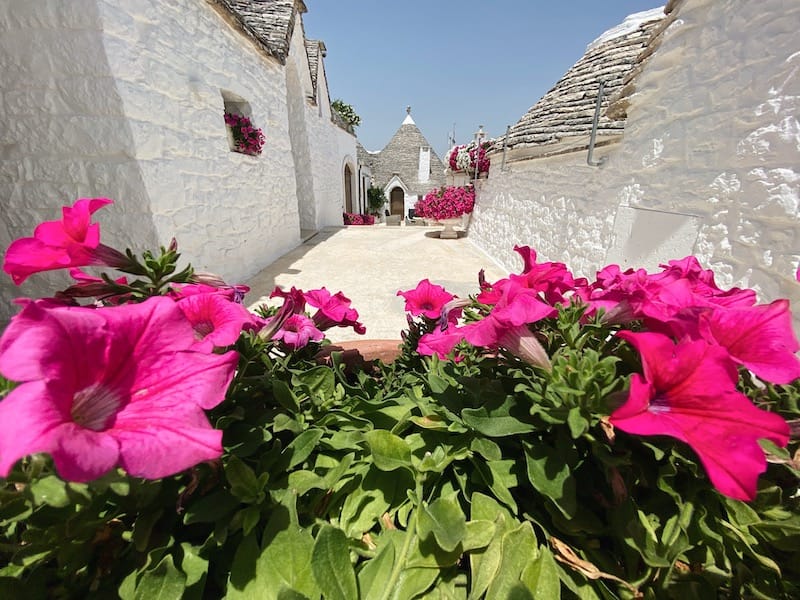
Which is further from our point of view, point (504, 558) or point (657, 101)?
point (657, 101)

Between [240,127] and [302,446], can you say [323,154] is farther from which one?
[302,446]

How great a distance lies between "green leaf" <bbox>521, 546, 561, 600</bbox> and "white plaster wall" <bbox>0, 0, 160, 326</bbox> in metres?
3.89

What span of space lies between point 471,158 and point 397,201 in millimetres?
18988

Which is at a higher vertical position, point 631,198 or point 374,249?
point 631,198

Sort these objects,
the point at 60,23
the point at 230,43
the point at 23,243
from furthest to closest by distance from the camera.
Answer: the point at 230,43 → the point at 60,23 → the point at 23,243

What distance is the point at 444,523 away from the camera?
60 centimetres

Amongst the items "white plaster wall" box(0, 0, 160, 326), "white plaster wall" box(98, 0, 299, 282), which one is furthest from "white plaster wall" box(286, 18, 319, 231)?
"white plaster wall" box(0, 0, 160, 326)

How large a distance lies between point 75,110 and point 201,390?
3779 millimetres

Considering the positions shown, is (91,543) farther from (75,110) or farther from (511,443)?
→ (75,110)

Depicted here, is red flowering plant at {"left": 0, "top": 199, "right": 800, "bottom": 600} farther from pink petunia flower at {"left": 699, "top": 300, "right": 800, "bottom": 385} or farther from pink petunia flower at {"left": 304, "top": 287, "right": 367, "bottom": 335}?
pink petunia flower at {"left": 304, "top": 287, "right": 367, "bottom": 335}

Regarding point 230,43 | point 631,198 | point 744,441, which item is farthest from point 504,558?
point 230,43

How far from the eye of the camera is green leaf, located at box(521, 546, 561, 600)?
56 cm

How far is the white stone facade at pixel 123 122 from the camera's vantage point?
9.48ft

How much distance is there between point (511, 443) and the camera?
2.42 feet
